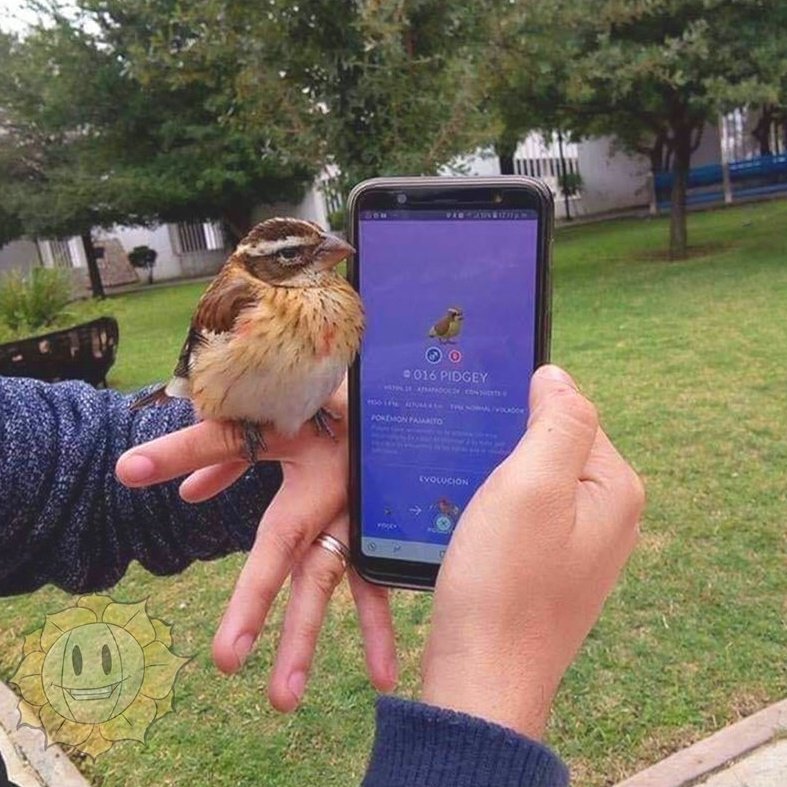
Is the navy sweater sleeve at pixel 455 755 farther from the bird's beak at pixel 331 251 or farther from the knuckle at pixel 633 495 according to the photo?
the bird's beak at pixel 331 251

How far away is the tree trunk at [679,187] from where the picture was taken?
1416cm

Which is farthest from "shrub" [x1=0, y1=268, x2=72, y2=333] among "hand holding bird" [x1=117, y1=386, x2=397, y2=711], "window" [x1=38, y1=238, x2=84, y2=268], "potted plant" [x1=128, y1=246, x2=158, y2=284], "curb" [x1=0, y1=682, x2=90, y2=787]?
"window" [x1=38, y1=238, x2=84, y2=268]

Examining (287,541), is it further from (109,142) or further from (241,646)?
(109,142)

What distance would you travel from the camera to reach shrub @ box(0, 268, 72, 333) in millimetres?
8578

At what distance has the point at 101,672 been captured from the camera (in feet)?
Result: 7.06

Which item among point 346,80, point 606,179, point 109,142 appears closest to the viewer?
point 346,80

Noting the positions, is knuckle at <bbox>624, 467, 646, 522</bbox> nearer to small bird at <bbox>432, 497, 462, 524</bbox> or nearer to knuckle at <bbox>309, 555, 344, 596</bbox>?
small bird at <bbox>432, 497, 462, 524</bbox>

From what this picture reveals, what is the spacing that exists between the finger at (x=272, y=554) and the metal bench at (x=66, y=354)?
6.38 metres

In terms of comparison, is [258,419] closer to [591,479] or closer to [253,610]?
[253,610]

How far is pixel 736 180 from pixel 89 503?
2508 centimetres

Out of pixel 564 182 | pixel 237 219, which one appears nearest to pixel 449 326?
pixel 237 219

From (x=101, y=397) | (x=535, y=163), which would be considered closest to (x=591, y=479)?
(x=101, y=397)

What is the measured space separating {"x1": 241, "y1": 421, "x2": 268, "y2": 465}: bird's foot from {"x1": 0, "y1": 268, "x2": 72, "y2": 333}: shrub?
7.71 m

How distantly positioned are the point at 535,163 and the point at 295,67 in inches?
826
